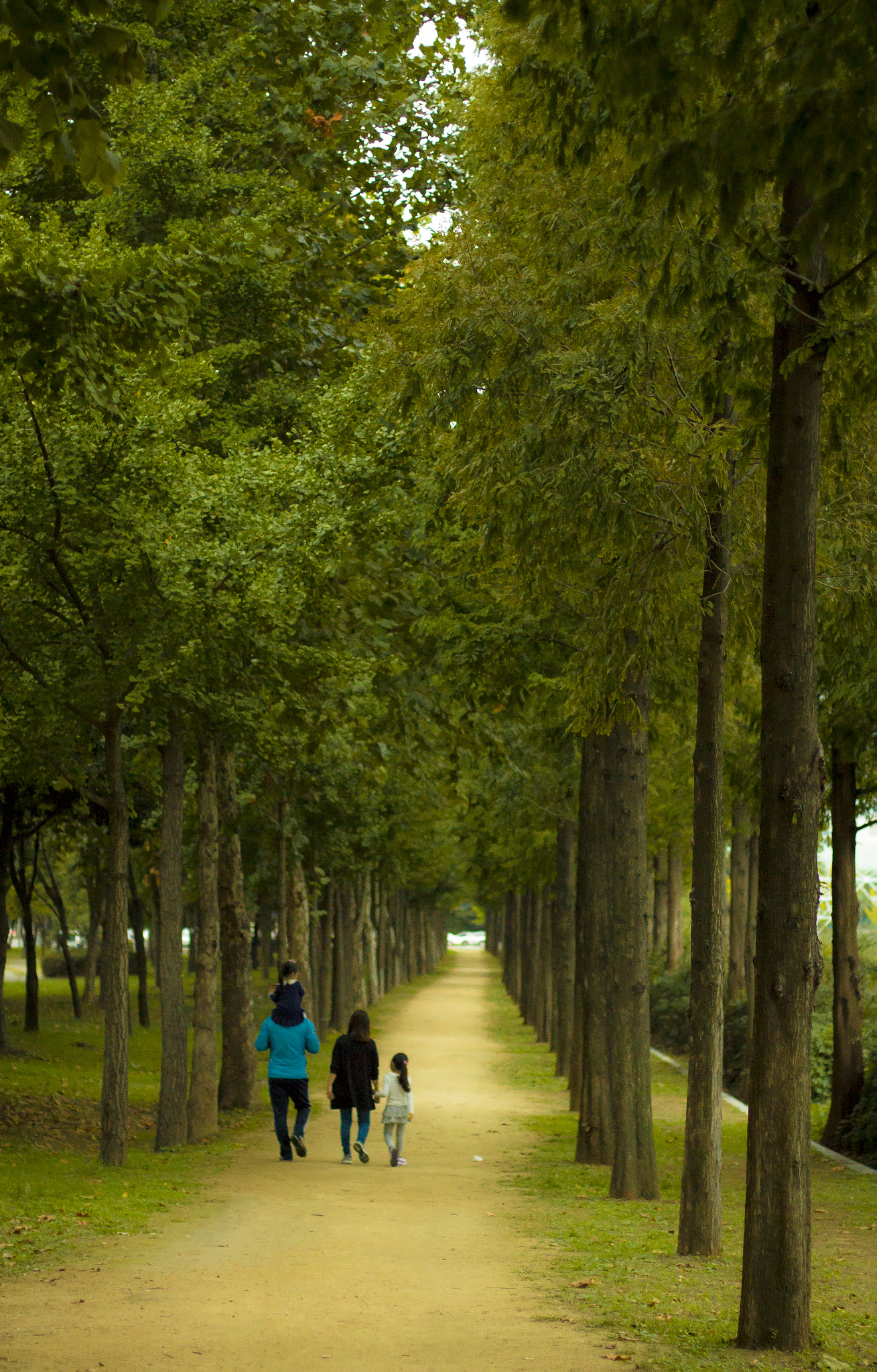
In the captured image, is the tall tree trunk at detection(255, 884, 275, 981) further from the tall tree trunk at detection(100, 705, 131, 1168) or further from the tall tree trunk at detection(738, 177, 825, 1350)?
the tall tree trunk at detection(738, 177, 825, 1350)

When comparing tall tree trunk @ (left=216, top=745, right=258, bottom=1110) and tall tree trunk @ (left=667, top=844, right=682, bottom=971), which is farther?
tall tree trunk @ (left=667, top=844, right=682, bottom=971)

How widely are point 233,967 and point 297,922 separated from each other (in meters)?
8.22

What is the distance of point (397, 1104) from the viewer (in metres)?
16.0

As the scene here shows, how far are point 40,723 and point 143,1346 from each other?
317 inches

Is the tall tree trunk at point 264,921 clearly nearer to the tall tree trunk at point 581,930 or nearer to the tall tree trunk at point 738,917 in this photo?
the tall tree trunk at point 738,917

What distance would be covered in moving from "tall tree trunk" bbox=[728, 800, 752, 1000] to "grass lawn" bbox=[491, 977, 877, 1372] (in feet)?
31.5

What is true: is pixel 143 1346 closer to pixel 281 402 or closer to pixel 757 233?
pixel 757 233

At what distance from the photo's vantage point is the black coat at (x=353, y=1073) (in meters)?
16.0

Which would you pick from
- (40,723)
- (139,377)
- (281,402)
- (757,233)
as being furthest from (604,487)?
(281,402)

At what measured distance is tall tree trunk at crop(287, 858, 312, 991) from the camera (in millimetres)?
27422

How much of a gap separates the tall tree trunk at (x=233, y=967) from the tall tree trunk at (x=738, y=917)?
426 inches

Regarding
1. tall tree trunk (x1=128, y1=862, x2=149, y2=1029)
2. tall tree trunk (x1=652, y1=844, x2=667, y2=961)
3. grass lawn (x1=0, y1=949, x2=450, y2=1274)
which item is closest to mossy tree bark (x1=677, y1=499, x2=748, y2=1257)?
grass lawn (x1=0, y1=949, x2=450, y2=1274)

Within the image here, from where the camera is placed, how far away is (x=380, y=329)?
1315cm

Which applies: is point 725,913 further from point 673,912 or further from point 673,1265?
point 673,912
